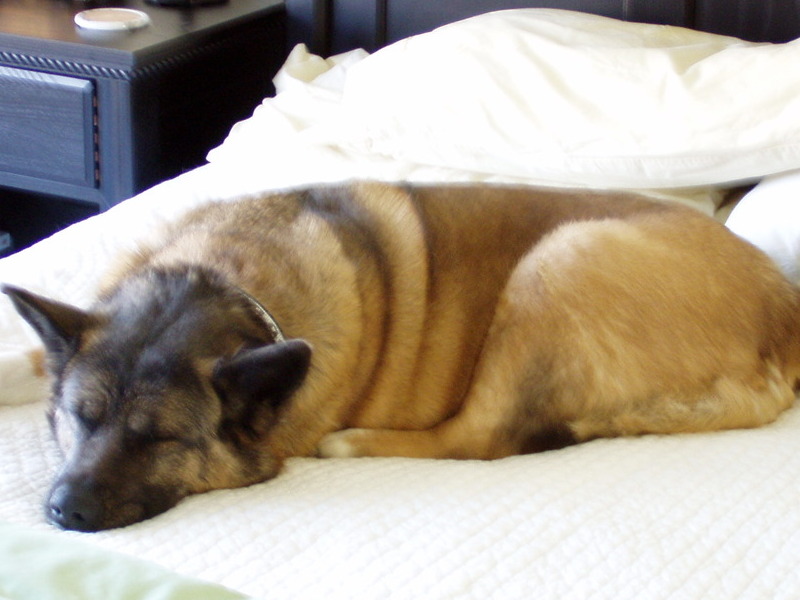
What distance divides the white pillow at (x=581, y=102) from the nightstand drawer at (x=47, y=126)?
69 cm

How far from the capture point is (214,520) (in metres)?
1.13

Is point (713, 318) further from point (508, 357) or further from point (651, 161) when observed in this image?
point (651, 161)

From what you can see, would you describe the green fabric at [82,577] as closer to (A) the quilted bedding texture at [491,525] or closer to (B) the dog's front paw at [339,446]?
(A) the quilted bedding texture at [491,525]

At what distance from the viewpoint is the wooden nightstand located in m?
2.25

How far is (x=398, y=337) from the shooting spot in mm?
1528

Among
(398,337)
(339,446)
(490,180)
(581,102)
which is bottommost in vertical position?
(339,446)

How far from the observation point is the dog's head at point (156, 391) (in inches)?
45.4

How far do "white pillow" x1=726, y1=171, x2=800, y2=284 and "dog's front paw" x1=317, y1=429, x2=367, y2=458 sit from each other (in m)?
0.88

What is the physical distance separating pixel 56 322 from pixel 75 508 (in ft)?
0.80

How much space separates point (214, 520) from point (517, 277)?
672 mm

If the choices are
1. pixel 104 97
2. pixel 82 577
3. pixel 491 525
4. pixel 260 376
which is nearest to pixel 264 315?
pixel 260 376

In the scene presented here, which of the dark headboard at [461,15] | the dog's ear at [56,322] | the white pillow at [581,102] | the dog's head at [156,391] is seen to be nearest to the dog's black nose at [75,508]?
the dog's head at [156,391]

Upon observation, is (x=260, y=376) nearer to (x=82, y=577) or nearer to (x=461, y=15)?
(x=82, y=577)

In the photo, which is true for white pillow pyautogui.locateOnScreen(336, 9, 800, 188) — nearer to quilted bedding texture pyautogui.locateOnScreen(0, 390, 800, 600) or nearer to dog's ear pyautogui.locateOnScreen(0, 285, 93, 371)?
quilted bedding texture pyautogui.locateOnScreen(0, 390, 800, 600)
